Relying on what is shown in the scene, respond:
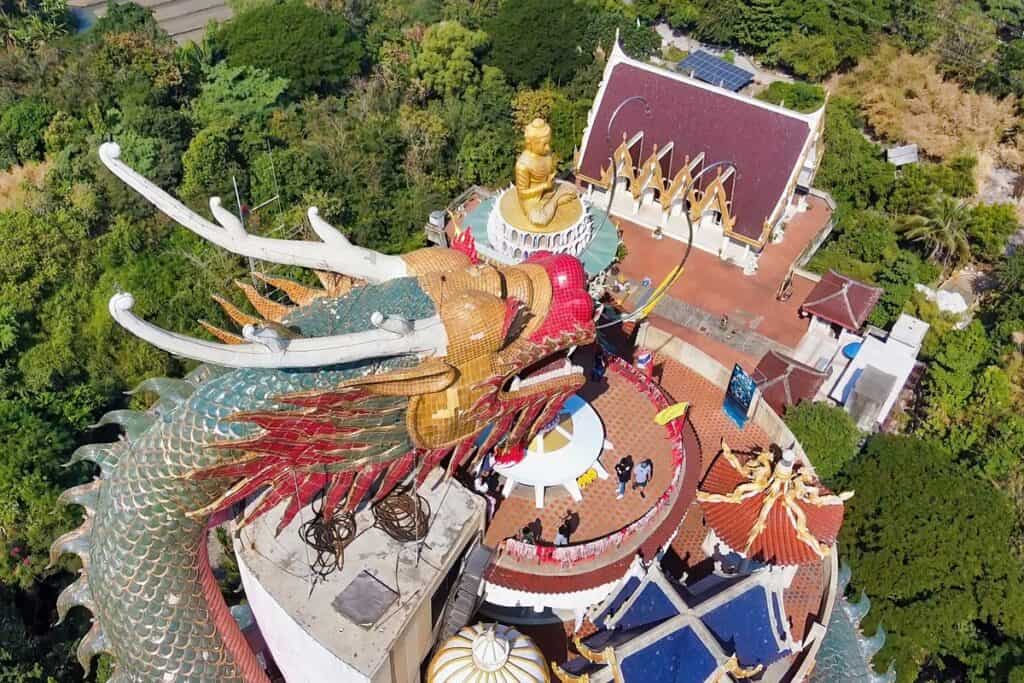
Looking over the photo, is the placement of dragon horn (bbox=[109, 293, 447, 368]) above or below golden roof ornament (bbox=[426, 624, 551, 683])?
above

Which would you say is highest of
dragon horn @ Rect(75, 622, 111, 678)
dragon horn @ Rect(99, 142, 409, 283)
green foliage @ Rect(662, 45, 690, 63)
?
dragon horn @ Rect(99, 142, 409, 283)

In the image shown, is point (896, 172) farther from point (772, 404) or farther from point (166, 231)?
point (166, 231)

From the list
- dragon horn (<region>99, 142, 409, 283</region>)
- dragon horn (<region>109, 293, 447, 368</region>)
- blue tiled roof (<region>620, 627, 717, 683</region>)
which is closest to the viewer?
dragon horn (<region>109, 293, 447, 368</region>)

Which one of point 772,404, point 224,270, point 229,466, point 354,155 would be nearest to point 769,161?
point 772,404

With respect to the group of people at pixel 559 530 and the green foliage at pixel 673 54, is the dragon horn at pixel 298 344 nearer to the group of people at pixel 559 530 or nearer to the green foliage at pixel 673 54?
the group of people at pixel 559 530

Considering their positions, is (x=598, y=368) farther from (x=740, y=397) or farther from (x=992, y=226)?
(x=992, y=226)

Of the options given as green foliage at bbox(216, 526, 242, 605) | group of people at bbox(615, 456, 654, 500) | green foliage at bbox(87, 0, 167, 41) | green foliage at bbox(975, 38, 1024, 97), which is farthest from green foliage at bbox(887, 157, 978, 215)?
green foliage at bbox(87, 0, 167, 41)

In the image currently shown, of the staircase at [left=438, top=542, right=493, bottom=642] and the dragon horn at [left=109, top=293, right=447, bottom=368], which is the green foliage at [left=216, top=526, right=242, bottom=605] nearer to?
the staircase at [left=438, top=542, right=493, bottom=642]

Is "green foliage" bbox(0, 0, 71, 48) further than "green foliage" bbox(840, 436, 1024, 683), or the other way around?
"green foliage" bbox(0, 0, 71, 48)
